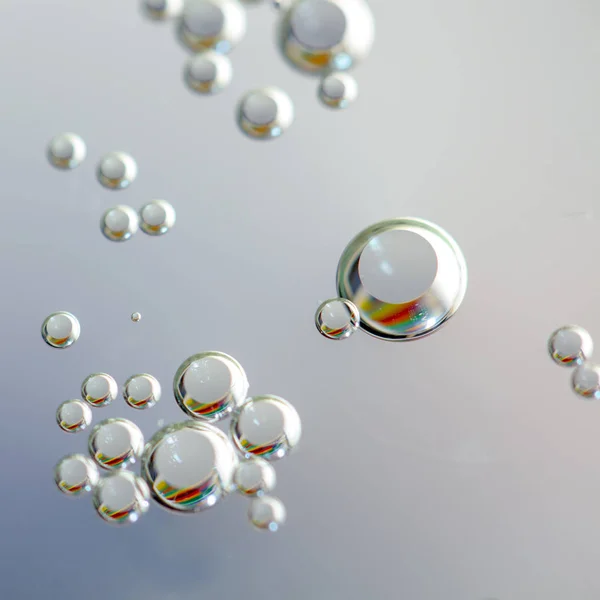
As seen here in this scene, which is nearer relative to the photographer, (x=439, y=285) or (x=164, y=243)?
(x=439, y=285)

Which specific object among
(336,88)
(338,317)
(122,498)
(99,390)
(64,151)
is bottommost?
(122,498)

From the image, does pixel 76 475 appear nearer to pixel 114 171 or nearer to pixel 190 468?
pixel 190 468

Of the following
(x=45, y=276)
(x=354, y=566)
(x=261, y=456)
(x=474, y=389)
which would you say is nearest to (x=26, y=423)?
(x=45, y=276)

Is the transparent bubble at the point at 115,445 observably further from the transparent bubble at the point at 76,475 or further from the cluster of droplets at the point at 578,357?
the cluster of droplets at the point at 578,357

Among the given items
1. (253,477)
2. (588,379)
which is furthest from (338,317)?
(588,379)

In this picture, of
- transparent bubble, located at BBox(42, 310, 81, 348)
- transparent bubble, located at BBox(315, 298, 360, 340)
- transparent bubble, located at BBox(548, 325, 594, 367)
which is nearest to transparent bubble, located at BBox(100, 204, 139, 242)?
transparent bubble, located at BBox(42, 310, 81, 348)

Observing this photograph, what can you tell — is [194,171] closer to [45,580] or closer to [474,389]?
[474,389]

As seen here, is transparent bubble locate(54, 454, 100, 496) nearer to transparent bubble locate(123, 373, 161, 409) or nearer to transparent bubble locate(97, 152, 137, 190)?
A: transparent bubble locate(123, 373, 161, 409)
